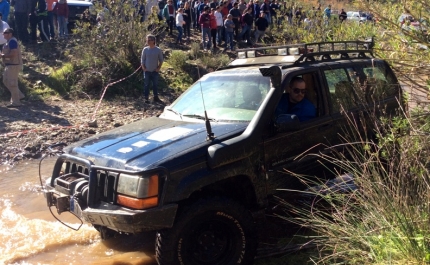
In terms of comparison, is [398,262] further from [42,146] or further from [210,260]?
[42,146]

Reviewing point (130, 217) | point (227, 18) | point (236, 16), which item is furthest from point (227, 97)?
point (236, 16)

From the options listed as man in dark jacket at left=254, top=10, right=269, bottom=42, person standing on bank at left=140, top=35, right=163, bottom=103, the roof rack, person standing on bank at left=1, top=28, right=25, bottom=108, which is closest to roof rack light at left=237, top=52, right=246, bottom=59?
the roof rack

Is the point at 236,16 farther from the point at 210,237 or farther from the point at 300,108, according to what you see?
the point at 210,237

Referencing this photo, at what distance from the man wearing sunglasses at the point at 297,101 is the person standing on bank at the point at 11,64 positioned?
8195 millimetres

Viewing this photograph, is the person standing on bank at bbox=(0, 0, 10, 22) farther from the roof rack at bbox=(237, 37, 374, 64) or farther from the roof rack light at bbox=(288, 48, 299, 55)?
the roof rack light at bbox=(288, 48, 299, 55)

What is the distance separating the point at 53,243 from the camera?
5598 millimetres

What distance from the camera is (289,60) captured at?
5.54 metres

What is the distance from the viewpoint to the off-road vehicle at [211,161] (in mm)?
4105

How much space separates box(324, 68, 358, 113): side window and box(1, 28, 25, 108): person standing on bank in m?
8.23

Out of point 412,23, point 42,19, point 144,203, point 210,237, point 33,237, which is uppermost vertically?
point 412,23

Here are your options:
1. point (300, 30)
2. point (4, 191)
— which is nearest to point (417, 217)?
point (4, 191)

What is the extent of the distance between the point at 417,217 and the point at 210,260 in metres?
1.69

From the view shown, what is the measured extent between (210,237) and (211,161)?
0.63 m

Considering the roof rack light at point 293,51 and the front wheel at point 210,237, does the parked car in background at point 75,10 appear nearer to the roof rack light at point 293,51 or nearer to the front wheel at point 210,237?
the roof rack light at point 293,51
